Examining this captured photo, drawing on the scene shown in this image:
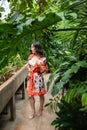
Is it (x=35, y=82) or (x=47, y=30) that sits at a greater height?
(x=47, y=30)

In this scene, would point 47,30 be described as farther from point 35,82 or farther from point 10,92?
point 35,82

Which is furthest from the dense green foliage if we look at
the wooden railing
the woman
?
the woman

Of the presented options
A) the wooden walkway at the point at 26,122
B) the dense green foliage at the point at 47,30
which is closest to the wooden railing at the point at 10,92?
the wooden walkway at the point at 26,122

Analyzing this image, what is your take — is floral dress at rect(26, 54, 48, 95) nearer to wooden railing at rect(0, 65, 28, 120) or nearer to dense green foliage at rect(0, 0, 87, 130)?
wooden railing at rect(0, 65, 28, 120)

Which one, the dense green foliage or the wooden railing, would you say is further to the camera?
the wooden railing

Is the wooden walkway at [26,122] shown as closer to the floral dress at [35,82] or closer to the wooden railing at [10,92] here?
the wooden railing at [10,92]

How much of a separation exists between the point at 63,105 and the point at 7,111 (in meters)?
1.55

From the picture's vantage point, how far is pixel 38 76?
4062mm

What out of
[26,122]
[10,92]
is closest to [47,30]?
[10,92]

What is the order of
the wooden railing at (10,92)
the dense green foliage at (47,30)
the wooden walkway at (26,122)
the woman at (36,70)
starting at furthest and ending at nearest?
the woman at (36,70) < the wooden walkway at (26,122) < the wooden railing at (10,92) < the dense green foliage at (47,30)

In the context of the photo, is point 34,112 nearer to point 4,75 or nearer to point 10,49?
point 4,75

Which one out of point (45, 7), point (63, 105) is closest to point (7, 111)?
point (63, 105)

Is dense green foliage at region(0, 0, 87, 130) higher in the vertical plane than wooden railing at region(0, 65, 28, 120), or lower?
higher

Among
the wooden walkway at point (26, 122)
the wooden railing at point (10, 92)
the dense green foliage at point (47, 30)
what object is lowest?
the wooden walkway at point (26, 122)
